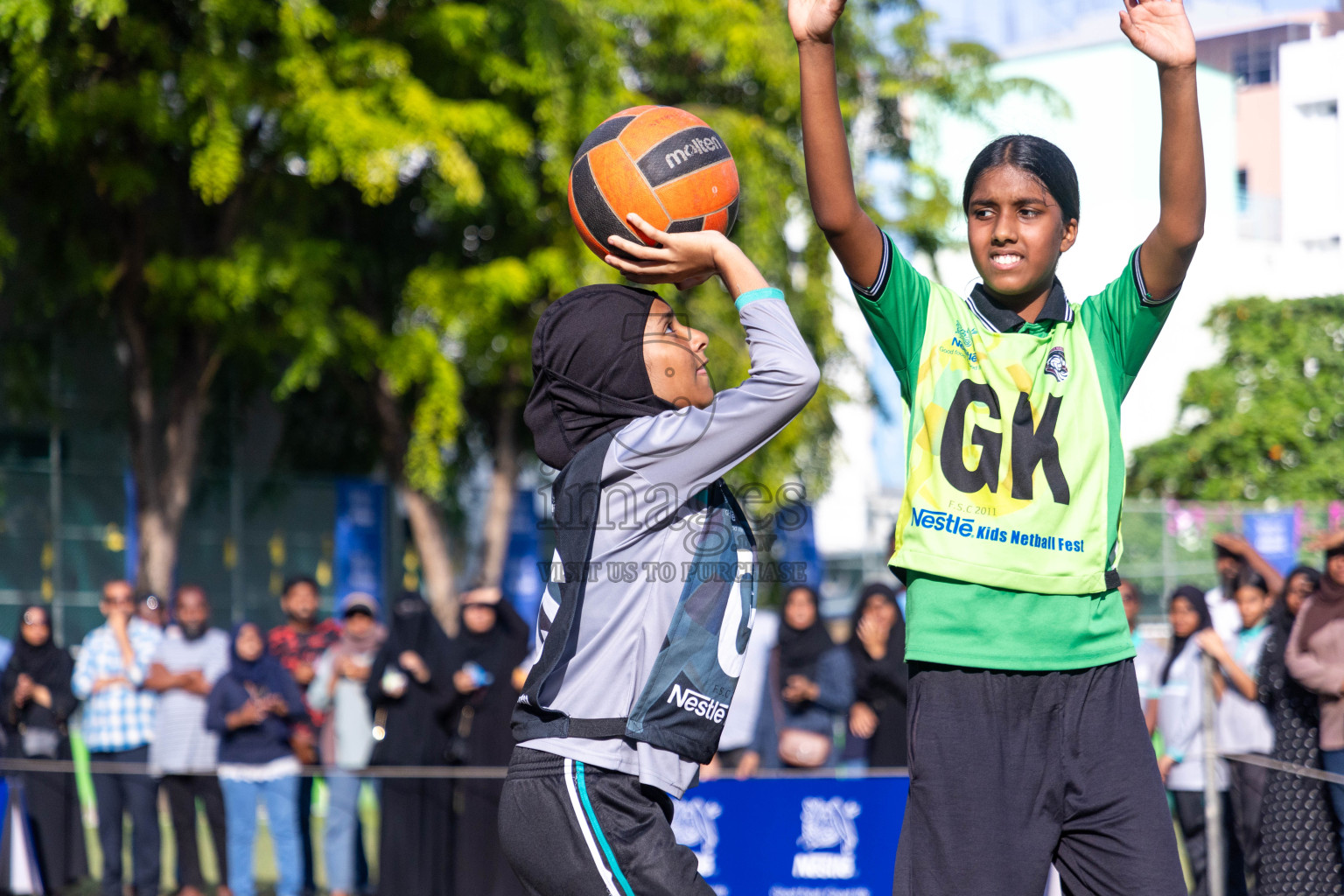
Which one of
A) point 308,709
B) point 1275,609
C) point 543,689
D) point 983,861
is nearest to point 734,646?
point 543,689

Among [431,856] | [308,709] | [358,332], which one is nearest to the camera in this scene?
[431,856]

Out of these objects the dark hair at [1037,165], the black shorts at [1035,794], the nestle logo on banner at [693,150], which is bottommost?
the black shorts at [1035,794]

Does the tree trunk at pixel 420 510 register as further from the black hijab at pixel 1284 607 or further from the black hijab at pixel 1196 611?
the black hijab at pixel 1284 607

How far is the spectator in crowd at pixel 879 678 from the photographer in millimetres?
8297

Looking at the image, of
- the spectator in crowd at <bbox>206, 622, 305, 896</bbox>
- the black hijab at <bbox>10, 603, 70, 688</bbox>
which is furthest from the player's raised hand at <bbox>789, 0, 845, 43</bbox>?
the black hijab at <bbox>10, 603, 70, 688</bbox>

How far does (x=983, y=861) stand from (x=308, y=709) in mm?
7523

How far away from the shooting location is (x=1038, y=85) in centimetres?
1326

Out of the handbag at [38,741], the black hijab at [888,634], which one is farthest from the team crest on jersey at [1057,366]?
the handbag at [38,741]

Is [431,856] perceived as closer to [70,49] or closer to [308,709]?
[308,709]

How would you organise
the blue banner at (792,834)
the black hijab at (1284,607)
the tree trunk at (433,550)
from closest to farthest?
1. the blue banner at (792,834)
2. the black hijab at (1284,607)
3. the tree trunk at (433,550)

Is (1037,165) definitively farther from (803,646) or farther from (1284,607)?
(803,646)

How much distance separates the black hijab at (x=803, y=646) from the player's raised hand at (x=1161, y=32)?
6.21m

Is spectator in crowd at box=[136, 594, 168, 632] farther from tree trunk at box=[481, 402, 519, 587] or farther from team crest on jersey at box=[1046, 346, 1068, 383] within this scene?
team crest on jersey at box=[1046, 346, 1068, 383]

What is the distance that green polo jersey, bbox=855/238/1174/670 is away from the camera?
9.07 ft
